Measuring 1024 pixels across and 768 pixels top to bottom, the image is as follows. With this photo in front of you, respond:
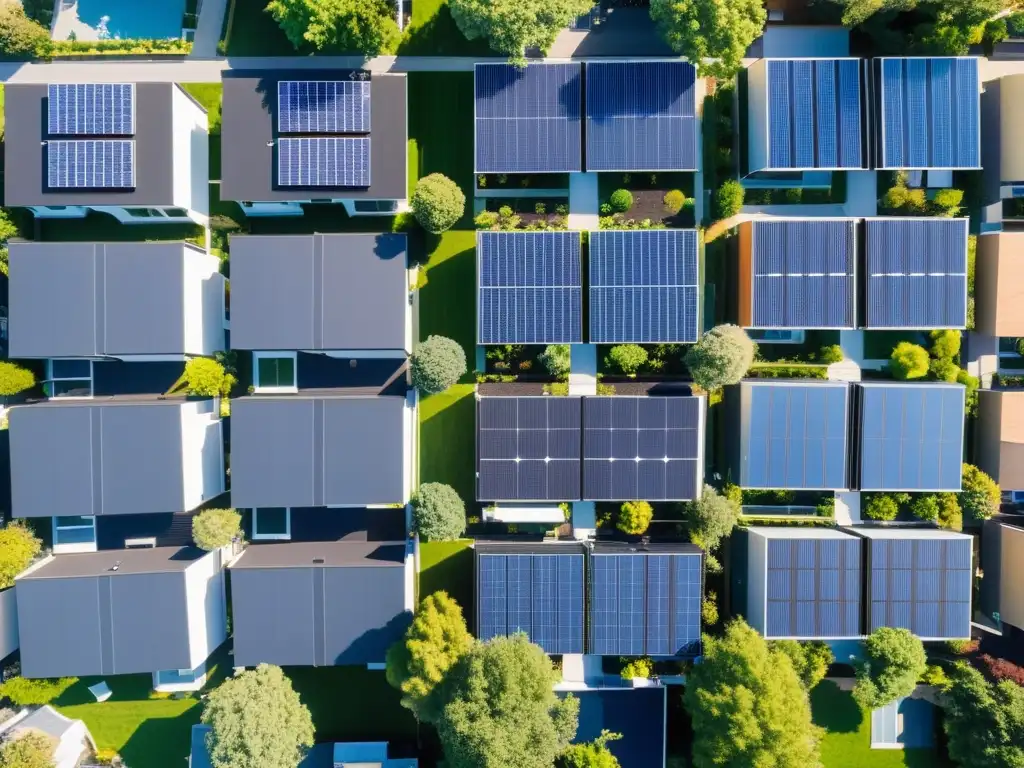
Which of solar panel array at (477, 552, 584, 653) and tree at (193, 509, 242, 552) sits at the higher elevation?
tree at (193, 509, 242, 552)

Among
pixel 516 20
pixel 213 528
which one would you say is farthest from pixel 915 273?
pixel 213 528

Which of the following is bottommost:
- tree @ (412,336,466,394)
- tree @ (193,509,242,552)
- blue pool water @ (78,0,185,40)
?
tree @ (193,509,242,552)

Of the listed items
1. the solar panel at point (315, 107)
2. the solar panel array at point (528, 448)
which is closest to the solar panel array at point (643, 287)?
the solar panel array at point (528, 448)

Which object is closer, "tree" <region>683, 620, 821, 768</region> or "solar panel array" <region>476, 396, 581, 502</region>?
"tree" <region>683, 620, 821, 768</region>

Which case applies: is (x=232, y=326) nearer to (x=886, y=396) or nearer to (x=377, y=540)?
(x=377, y=540)

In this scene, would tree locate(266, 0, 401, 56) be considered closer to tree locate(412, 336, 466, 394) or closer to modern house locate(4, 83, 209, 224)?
modern house locate(4, 83, 209, 224)

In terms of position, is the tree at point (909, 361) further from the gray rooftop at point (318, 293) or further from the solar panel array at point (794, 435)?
the gray rooftop at point (318, 293)

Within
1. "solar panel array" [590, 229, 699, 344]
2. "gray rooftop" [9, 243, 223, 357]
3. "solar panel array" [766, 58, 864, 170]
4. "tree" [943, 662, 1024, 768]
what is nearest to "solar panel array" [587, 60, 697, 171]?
"solar panel array" [590, 229, 699, 344]

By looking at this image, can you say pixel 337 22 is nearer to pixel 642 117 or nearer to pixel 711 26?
pixel 642 117
